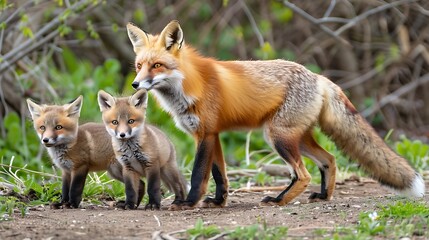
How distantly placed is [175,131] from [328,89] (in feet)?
14.9

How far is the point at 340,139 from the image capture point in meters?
7.08

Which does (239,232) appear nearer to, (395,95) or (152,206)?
(152,206)

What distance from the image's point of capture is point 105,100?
269 inches

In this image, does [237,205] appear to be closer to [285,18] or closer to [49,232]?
[49,232]

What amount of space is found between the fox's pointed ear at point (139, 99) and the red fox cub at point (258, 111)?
12cm

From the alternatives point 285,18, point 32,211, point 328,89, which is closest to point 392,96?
point 285,18

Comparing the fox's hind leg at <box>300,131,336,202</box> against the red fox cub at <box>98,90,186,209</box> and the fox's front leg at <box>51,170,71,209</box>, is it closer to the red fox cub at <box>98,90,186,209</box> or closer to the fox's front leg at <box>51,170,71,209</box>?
the red fox cub at <box>98,90,186,209</box>

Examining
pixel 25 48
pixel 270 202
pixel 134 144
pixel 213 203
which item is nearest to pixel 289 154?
pixel 270 202

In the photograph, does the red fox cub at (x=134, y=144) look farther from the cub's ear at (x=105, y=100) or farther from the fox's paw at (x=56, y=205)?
the fox's paw at (x=56, y=205)

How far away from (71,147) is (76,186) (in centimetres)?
37

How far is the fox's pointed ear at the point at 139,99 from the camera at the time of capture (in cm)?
676

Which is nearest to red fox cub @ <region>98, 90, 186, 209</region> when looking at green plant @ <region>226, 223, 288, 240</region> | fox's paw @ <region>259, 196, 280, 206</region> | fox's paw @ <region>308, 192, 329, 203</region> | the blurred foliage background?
fox's paw @ <region>259, 196, 280, 206</region>

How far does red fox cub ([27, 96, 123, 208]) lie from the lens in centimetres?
670

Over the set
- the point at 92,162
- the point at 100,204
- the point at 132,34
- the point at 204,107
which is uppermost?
the point at 132,34
